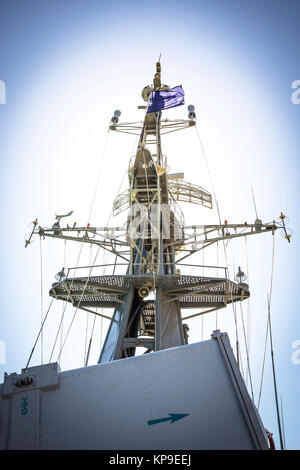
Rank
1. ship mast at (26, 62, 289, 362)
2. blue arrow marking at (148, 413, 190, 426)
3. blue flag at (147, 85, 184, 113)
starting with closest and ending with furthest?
blue arrow marking at (148, 413, 190, 426) < ship mast at (26, 62, 289, 362) < blue flag at (147, 85, 184, 113)

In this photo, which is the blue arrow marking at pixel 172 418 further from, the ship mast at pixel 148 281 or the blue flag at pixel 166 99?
the blue flag at pixel 166 99

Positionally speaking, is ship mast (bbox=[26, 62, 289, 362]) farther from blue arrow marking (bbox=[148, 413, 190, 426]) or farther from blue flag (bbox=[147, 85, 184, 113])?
blue arrow marking (bbox=[148, 413, 190, 426])

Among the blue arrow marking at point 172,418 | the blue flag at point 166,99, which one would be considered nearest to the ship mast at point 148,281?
the blue flag at point 166,99

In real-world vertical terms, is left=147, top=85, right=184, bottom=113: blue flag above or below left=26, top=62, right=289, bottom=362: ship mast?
above

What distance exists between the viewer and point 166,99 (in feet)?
48.4

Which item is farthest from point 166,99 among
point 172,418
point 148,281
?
point 172,418

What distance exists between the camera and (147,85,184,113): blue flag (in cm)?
1453

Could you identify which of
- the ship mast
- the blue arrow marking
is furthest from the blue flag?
the blue arrow marking

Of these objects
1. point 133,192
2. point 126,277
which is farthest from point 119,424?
point 133,192

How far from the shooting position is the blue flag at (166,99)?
1453 centimetres

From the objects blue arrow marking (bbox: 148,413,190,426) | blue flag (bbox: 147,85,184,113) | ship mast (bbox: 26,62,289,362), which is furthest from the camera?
blue flag (bbox: 147,85,184,113)

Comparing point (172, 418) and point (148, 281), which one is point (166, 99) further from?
point (172, 418)

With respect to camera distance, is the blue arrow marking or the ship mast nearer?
the blue arrow marking

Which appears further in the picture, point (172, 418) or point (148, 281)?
point (148, 281)
